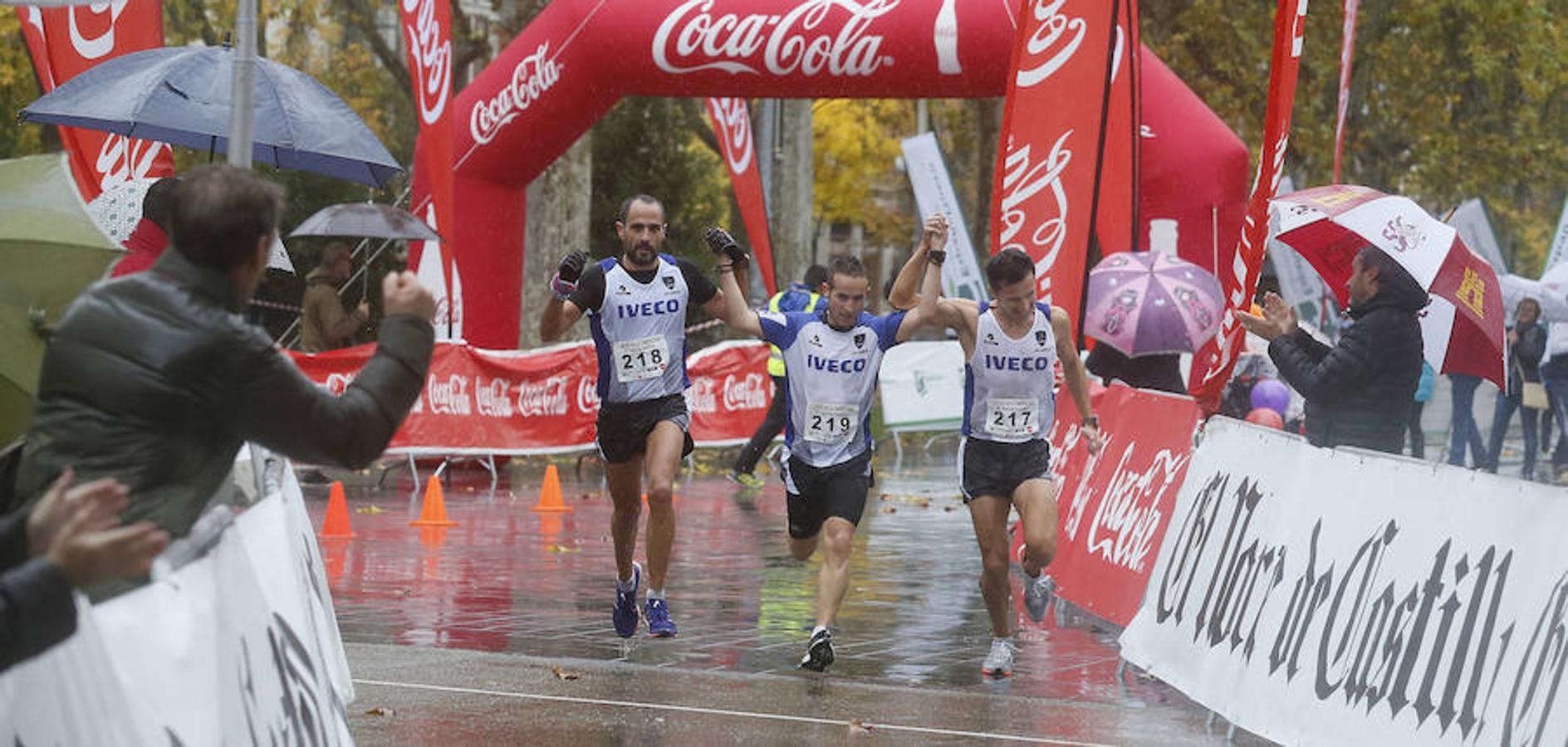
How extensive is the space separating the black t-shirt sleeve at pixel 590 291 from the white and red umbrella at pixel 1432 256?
324 centimetres

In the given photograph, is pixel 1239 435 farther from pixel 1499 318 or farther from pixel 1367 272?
pixel 1499 318

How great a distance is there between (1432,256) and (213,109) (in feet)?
17.8

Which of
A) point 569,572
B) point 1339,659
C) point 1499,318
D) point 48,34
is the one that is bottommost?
Answer: point 569,572

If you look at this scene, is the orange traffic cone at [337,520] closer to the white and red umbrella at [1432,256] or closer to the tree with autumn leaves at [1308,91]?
the white and red umbrella at [1432,256]

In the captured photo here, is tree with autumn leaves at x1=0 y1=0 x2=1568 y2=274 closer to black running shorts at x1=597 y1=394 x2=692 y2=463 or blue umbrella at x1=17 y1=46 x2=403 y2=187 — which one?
blue umbrella at x1=17 y1=46 x2=403 y2=187

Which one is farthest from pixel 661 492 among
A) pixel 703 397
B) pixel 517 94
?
pixel 703 397

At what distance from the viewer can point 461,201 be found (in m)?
20.9

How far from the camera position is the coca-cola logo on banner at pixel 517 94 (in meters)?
20.1

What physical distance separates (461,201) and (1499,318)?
12.2 m

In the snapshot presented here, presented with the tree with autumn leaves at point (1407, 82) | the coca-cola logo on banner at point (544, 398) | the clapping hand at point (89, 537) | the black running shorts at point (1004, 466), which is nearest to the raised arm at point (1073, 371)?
the black running shorts at point (1004, 466)

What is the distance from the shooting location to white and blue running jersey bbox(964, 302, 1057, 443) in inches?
397

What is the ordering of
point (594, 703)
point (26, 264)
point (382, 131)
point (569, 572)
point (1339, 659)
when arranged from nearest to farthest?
point (26, 264) < point (1339, 659) < point (594, 703) < point (569, 572) < point (382, 131)

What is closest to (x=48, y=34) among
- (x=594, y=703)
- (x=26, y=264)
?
(x=594, y=703)

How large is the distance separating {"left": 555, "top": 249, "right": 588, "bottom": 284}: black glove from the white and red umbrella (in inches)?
131
